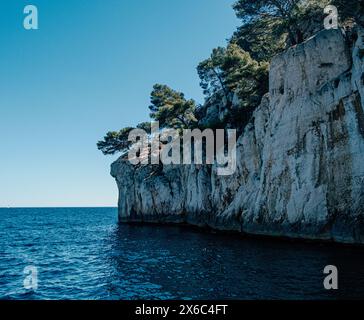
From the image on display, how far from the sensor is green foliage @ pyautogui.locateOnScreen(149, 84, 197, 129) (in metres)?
53.0

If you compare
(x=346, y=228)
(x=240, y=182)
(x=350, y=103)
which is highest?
(x=350, y=103)

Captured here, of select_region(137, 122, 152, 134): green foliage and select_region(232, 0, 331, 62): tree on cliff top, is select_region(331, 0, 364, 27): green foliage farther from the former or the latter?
select_region(137, 122, 152, 134): green foliage

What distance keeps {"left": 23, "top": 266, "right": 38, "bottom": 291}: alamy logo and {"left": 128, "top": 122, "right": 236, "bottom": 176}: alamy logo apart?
24601 millimetres

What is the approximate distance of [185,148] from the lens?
52.6m

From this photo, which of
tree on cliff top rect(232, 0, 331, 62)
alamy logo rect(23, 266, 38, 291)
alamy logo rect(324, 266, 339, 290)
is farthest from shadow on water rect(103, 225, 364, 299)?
tree on cliff top rect(232, 0, 331, 62)

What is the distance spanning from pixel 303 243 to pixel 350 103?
11993 mm

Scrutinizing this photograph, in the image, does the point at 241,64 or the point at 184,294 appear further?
the point at 241,64

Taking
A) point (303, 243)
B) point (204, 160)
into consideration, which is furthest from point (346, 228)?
point (204, 160)

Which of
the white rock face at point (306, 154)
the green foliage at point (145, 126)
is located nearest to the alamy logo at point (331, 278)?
the white rock face at point (306, 154)

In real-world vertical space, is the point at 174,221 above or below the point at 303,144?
below

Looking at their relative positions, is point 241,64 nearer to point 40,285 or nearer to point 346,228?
point 346,228

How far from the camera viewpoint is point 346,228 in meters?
24.5

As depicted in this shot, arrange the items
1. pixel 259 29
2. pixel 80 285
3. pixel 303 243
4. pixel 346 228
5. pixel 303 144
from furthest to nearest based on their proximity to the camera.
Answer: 1. pixel 259 29
2. pixel 303 144
3. pixel 303 243
4. pixel 346 228
5. pixel 80 285

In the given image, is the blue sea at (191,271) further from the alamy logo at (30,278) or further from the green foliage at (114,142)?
the green foliage at (114,142)
